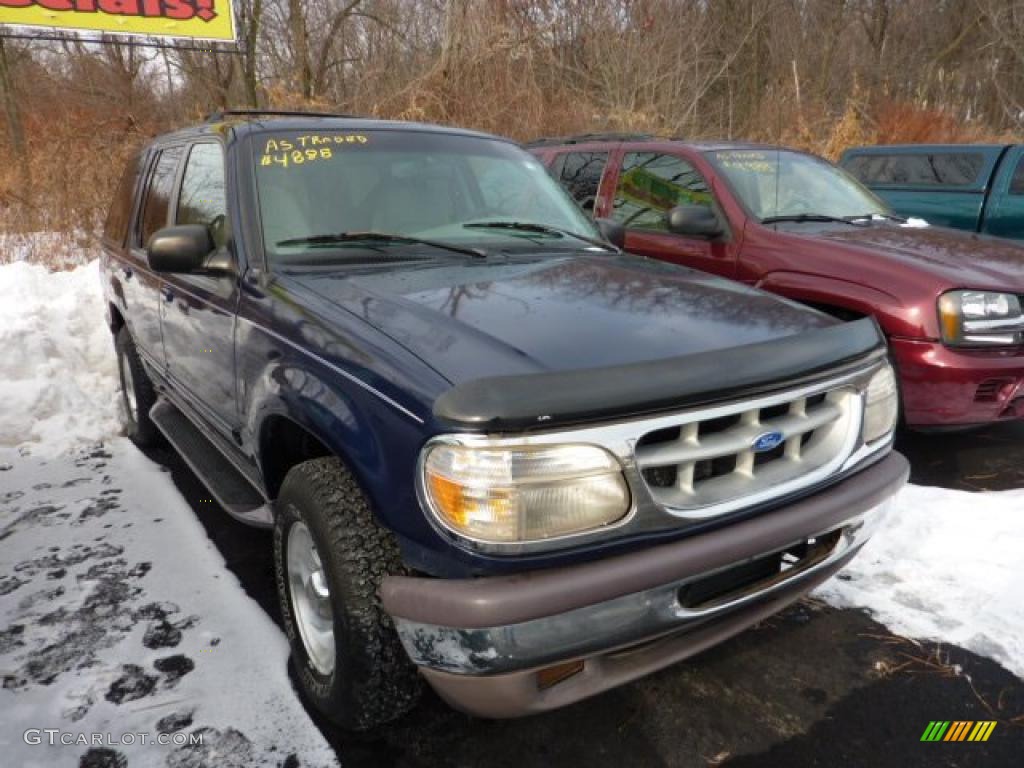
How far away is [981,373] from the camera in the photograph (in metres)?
3.76

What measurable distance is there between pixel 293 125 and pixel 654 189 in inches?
119

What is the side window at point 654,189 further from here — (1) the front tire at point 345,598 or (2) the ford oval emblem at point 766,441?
(1) the front tire at point 345,598

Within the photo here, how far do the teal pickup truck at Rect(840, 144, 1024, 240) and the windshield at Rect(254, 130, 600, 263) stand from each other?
5588mm

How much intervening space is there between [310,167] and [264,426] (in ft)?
3.65

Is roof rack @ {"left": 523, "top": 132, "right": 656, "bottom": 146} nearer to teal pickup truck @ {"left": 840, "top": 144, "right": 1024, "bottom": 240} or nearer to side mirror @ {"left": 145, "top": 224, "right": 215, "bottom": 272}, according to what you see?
teal pickup truck @ {"left": 840, "top": 144, "right": 1024, "bottom": 240}

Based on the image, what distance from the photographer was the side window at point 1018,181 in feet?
Result: 23.8

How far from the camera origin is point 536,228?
3.28m

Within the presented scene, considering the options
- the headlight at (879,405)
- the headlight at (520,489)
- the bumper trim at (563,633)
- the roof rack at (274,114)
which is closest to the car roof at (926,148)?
the headlight at (879,405)

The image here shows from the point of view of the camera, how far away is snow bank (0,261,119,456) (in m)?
4.83

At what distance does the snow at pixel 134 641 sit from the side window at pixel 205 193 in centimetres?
146

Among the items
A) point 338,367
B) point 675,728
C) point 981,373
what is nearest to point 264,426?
point 338,367

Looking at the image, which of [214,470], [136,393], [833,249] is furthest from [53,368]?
[833,249]

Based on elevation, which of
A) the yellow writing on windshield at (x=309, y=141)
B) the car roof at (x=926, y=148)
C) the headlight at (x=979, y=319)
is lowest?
the headlight at (x=979, y=319)

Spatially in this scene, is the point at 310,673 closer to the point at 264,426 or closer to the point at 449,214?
the point at 264,426
